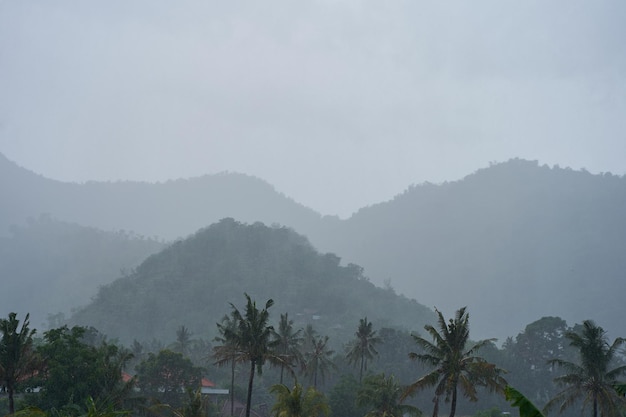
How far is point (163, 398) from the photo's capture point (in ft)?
241

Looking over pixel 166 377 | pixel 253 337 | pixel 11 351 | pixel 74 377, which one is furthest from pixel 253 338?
pixel 166 377

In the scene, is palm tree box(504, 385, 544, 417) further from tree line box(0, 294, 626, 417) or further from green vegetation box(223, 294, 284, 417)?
green vegetation box(223, 294, 284, 417)

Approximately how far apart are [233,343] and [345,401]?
33003 millimetres

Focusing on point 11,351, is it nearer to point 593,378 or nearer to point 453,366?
point 453,366

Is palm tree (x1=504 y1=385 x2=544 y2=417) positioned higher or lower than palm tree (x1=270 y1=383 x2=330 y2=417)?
higher

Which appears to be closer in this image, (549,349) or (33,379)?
(33,379)

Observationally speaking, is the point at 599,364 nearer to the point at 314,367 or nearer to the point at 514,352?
the point at 314,367

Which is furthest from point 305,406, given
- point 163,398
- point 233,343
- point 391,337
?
point 391,337

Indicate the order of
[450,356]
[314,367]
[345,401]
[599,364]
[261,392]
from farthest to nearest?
[261,392] < [314,367] < [345,401] < [599,364] < [450,356]

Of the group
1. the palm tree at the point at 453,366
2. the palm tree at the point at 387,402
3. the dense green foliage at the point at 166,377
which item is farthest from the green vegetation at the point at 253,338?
the dense green foliage at the point at 166,377

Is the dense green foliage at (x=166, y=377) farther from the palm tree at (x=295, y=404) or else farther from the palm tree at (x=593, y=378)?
the palm tree at (x=593, y=378)

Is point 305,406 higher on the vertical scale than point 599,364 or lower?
lower

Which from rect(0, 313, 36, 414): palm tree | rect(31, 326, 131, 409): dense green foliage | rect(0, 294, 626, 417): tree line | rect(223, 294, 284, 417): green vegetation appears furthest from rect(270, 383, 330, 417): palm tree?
rect(0, 313, 36, 414): palm tree

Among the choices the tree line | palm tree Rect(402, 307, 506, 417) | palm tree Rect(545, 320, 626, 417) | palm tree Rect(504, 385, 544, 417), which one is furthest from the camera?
palm tree Rect(545, 320, 626, 417)
